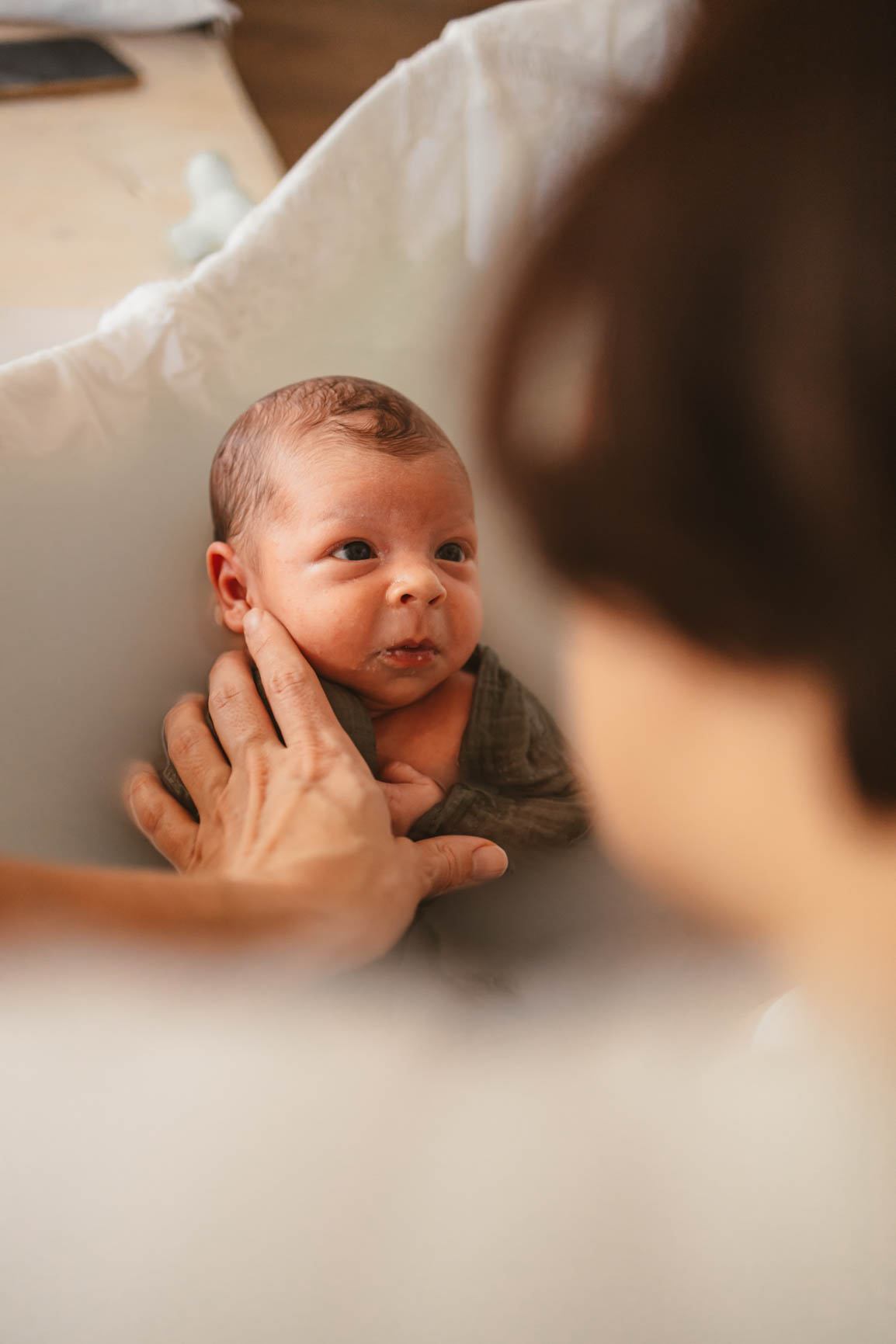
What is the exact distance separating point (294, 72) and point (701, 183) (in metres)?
2.16

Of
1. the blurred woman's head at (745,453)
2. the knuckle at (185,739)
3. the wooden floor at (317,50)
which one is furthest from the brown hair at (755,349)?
the wooden floor at (317,50)

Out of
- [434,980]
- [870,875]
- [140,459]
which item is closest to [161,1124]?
[434,980]

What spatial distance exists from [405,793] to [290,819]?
0.16 m

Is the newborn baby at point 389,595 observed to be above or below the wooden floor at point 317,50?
below

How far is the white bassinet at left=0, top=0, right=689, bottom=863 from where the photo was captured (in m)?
0.76

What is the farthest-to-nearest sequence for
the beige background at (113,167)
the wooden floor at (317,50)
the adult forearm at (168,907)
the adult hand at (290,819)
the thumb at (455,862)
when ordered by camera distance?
1. the wooden floor at (317,50)
2. the beige background at (113,167)
3. the thumb at (455,862)
4. the adult hand at (290,819)
5. the adult forearm at (168,907)

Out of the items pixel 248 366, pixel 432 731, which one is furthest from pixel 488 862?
pixel 248 366

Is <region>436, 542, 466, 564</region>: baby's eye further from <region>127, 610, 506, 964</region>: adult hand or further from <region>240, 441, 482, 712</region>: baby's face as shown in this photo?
<region>127, 610, 506, 964</region>: adult hand

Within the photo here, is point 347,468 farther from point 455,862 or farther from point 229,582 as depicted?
point 455,862

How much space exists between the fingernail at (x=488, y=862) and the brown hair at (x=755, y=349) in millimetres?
205

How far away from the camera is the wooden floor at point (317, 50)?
2.32m

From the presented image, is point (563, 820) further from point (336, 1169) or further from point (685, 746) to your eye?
point (336, 1169)

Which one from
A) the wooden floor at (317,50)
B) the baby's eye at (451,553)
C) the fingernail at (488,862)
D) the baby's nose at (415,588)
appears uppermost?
the wooden floor at (317,50)

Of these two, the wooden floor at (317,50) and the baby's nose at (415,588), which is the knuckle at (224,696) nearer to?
the baby's nose at (415,588)
